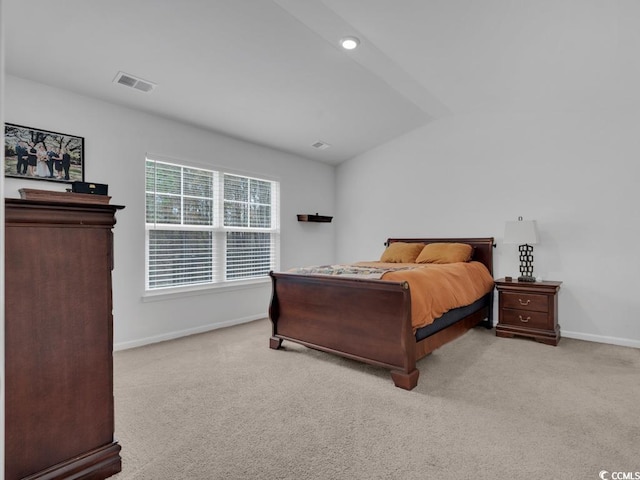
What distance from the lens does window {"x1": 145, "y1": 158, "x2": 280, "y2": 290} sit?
358 cm

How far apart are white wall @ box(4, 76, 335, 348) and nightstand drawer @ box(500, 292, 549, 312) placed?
9.12ft

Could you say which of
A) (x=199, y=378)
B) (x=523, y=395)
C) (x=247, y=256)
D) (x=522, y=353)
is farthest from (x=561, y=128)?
(x=199, y=378)

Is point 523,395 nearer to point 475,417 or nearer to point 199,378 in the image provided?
point 475,417

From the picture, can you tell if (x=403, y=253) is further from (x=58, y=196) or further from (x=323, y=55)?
(x=58, y=196)

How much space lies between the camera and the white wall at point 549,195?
3.36 meters

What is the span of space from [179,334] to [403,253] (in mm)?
2732

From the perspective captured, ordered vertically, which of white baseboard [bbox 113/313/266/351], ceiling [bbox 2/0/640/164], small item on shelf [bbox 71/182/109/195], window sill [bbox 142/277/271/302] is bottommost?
white baseboard [bbox 113/313/266/351]

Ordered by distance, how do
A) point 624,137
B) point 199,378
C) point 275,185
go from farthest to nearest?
1. point 275,185
2. point 624,137
3. point 199,378

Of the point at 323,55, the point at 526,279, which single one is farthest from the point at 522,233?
the point at 323,55

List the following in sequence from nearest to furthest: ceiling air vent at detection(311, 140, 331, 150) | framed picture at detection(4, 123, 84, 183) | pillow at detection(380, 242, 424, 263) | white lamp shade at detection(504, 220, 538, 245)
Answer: framed picture at detection(4, 123, 84, 183) → white lamp shade at detection(504, 220, 538, 245) → pillow at detection(380, 242, 424, 263) → ceiling air vent at detection(311, 140, 331, 150)

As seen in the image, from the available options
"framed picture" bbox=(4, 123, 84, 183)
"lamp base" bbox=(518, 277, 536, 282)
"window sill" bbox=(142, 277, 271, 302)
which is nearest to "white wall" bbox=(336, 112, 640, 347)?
"lamp base" bbox=(518, 277, 536, 282)

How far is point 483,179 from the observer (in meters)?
4.20

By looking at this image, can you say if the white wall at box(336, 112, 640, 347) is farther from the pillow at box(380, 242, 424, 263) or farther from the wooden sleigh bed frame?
the wooden sleigh bed frame

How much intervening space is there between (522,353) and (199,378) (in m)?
2.74
